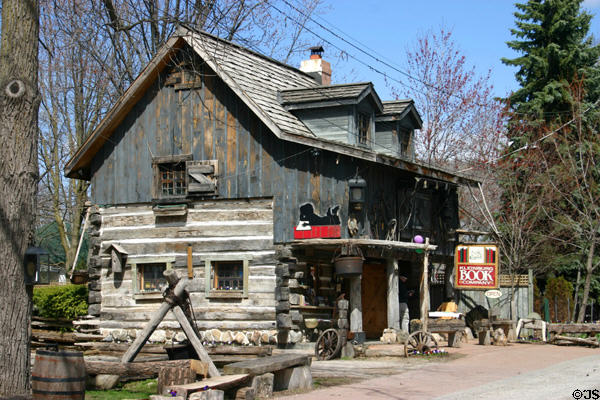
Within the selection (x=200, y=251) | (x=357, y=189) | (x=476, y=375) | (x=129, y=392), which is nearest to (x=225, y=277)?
(x=200, y=251)

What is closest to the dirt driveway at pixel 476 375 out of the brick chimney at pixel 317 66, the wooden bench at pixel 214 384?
the wooden bench at pixel 214 384

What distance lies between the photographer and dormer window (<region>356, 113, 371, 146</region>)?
22.5 m

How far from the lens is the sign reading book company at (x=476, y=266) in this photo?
23844mm

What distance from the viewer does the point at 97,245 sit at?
23.2 m

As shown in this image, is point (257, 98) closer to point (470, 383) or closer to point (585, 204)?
point (470, 383)

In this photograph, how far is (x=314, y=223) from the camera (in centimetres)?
2052

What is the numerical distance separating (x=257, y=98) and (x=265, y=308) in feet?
18.2

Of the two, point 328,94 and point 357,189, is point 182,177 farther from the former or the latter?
point 357,189

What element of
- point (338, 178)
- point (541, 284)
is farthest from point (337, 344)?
point (541, 284)

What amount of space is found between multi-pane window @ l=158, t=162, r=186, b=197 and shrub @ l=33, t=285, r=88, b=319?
433 cm

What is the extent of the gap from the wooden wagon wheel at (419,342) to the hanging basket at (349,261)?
2048mm

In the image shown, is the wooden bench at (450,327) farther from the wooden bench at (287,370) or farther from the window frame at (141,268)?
the wooden bench at (287,370)

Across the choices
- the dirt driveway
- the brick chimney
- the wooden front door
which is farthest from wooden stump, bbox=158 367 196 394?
the brick chimney

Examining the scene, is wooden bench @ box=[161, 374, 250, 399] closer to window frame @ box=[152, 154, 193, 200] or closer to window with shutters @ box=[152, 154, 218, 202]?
window with shutters @ box=[152, 154, 218, 202]
